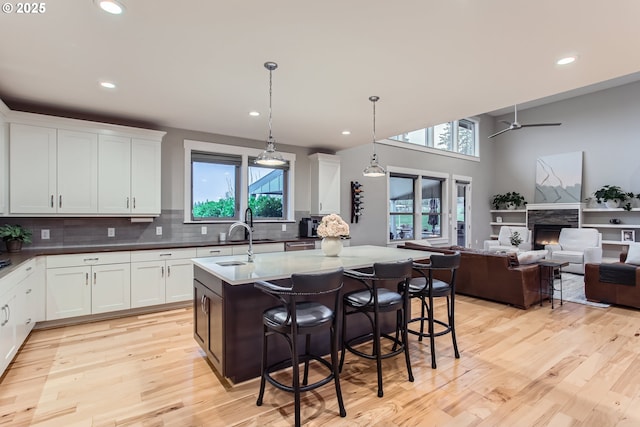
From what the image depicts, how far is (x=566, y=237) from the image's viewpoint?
7.59 metres

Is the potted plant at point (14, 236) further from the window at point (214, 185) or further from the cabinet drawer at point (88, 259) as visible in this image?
the window at point (214, 185)

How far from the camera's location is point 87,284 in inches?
151

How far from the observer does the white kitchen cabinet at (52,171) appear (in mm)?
3662

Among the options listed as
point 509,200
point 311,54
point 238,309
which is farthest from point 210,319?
point 509,200

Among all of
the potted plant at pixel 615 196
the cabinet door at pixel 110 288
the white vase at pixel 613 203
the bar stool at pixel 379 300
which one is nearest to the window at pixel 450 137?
the potted plant at pixel 615 196

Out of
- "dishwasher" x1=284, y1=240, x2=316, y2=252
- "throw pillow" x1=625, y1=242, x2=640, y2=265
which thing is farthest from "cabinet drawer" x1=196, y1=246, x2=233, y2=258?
"throw pillow" x1=625, y1=242, x2=640, y2=265

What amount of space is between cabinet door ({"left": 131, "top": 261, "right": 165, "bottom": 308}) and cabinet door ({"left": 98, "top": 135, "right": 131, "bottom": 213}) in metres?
0.79

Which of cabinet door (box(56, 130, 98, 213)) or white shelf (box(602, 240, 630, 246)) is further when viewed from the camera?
white shelf (box(602, 240, 630, 246))

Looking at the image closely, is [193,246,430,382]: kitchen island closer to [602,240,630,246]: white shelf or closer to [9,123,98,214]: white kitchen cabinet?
[9,123,98,214]: white kitchen cabinet

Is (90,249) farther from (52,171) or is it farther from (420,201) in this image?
(420,201)

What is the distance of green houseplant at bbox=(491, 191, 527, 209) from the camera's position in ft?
30.3

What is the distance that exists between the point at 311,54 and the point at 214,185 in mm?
3229

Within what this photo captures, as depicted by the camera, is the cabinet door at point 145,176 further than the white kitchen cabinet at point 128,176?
Yes

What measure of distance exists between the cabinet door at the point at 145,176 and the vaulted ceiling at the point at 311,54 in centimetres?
51
